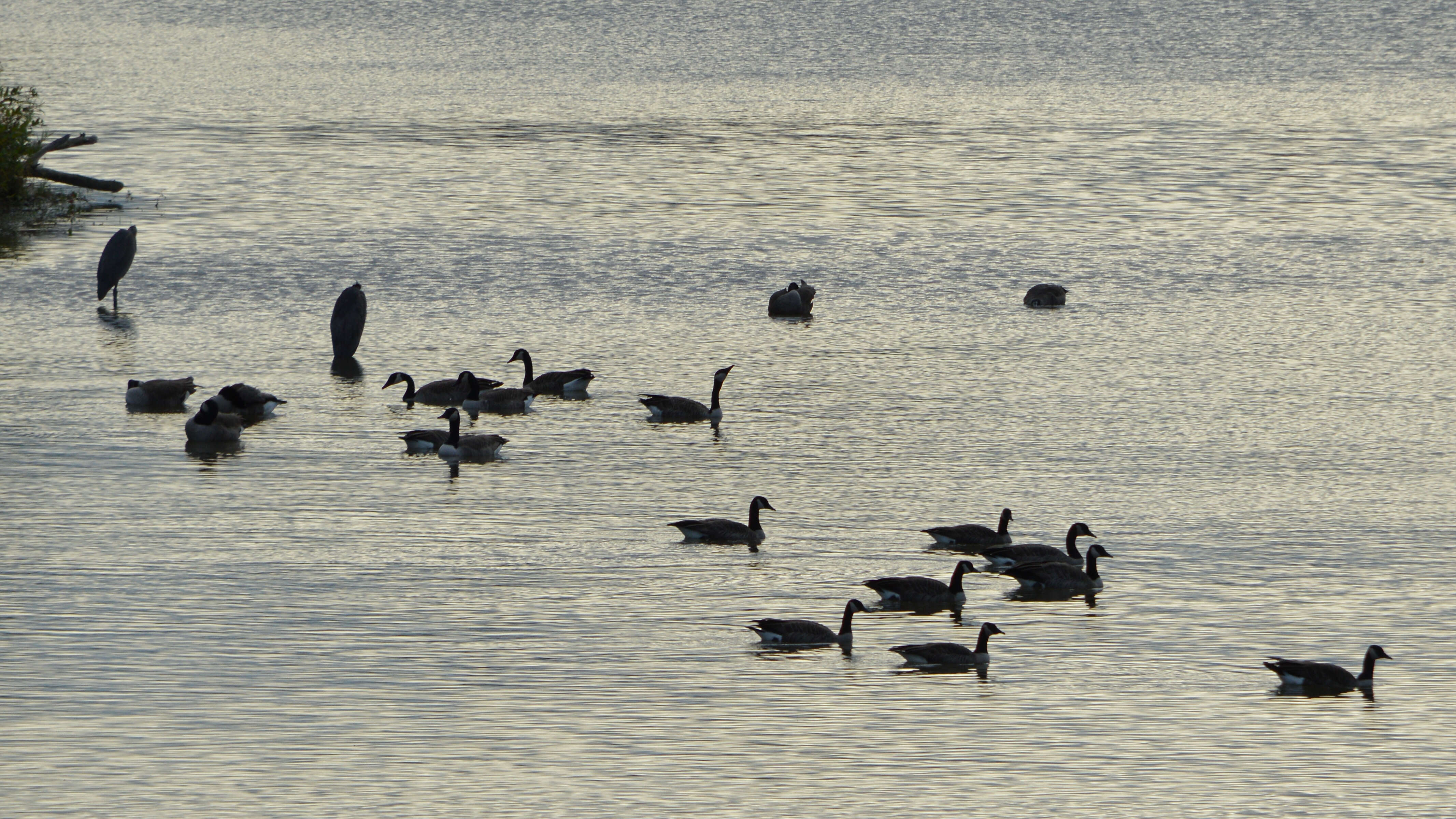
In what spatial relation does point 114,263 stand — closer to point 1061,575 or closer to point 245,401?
point 245,401

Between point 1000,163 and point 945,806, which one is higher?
point 1000,163

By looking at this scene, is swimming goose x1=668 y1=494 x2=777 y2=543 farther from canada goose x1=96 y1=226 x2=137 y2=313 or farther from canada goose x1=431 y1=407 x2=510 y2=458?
canada goose x1=96 y1=226 x2=137 y2=313

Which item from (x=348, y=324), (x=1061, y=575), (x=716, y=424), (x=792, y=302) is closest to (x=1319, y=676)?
(x=1061, y=575)

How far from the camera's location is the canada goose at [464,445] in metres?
31.4

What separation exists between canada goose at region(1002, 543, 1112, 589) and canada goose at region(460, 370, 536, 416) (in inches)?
460

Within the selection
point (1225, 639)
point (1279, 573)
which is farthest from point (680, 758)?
point (1279, 573)

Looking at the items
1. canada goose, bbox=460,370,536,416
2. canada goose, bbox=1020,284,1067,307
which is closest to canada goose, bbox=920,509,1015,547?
canada goose, bbox=460,370,536,416

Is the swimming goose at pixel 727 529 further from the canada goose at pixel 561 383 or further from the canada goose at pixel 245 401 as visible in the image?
the canada goose at pixel 245 401

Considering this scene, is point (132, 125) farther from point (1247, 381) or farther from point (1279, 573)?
point (1279, 573)

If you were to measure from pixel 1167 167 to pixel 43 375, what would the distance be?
38.7 m

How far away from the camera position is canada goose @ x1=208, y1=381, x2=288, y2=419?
32.6 m

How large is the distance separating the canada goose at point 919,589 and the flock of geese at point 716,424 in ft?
0.05

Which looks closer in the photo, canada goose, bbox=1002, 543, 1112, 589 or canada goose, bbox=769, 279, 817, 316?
canada goose, bbox=1002, 543, 1112, 589

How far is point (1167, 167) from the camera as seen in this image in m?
65.0
